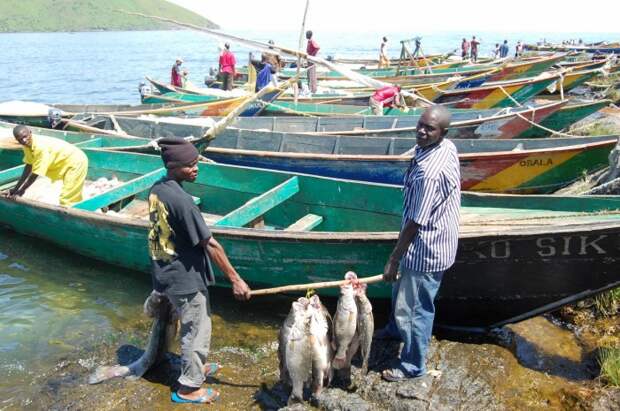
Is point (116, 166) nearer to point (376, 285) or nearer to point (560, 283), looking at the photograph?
point (376, 285)

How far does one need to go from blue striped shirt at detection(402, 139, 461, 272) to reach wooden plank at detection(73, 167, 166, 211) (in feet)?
14.2

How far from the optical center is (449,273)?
4438 mm

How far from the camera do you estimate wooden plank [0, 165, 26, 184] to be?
772cm

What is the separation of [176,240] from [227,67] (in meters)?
14.8

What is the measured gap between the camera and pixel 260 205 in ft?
19.3

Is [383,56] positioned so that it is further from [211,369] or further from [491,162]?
[211,369]

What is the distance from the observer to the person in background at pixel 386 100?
10.9 meters

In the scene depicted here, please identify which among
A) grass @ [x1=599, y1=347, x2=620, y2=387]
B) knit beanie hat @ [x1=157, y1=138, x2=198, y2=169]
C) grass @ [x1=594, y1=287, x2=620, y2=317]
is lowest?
grass @ [x1=599, y1=347, x2=620, y2=387]

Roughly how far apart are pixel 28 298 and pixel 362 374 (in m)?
4.49

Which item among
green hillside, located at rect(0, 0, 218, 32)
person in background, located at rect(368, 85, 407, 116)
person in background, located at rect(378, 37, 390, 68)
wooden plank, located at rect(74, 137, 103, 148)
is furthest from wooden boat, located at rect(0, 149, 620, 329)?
green hillside, located at rect(0, 0, 218, 32)

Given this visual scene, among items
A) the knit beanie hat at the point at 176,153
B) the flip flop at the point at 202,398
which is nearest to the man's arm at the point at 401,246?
the knit beanie hat at the point at 176,153

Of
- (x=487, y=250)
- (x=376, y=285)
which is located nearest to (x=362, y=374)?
(x=376, y=285)

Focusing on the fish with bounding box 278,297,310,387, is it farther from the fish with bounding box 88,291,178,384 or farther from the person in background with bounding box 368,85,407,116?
Result: the person in background with bounding box 368,85,407,116

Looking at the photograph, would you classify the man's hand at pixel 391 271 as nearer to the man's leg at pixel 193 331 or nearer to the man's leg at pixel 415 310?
the man's leg at pixel 415 310
